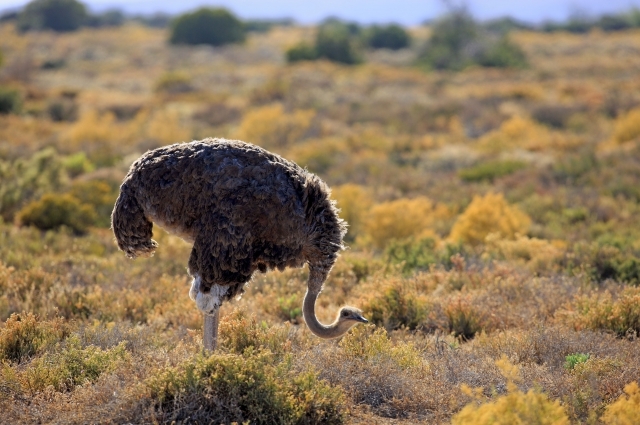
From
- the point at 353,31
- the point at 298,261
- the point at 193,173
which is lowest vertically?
the point at 353,31

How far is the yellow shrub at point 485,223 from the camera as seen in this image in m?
Answer: 10.3

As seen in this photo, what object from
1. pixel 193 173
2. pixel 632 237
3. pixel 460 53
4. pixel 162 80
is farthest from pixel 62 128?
pixel 460 53

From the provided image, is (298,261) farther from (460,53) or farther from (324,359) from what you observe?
(460,53)

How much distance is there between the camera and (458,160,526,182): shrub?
15297 millimetres

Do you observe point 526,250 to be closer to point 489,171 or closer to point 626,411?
point 626,411

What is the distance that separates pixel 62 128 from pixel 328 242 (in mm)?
16925

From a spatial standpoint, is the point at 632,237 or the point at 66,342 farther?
the point at 632,237

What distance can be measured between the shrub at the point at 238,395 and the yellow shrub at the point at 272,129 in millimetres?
14054

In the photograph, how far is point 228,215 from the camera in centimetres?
476

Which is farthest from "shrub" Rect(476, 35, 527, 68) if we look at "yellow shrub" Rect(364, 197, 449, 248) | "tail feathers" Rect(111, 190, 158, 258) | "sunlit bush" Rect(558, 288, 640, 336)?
"tail feathers" Rect(111, 190, 158, 258)

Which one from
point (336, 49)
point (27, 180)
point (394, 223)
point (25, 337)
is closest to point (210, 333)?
point (25, 337)

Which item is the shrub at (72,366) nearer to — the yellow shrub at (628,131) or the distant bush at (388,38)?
the yellow shrub at (628,131)

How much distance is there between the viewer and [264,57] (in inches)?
1882

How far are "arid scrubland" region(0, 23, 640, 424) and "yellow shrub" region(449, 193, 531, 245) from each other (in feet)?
0.10
